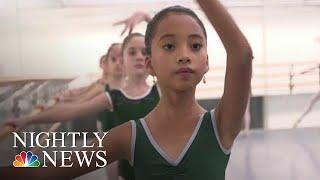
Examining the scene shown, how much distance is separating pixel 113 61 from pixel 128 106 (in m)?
0.11

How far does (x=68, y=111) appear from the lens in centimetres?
80

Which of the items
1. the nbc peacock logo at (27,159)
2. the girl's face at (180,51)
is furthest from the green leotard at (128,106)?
the nbc peacock logo at (27,159)

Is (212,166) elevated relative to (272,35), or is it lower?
lower

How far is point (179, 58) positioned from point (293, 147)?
1.27 feet

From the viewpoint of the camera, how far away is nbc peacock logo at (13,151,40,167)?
2.62 ft

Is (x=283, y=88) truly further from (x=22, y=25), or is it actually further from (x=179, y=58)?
(x=22, y=25)

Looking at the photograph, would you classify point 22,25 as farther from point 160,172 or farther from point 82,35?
point 160,172

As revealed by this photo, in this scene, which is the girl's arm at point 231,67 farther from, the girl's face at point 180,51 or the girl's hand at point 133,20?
the girl's hand at point 133,20

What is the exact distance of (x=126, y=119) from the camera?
0.79m

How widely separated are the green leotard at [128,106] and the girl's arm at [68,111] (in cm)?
3

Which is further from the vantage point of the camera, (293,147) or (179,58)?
(293,147)

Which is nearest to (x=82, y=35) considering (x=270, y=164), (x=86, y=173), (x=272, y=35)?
(x=86, y=173)

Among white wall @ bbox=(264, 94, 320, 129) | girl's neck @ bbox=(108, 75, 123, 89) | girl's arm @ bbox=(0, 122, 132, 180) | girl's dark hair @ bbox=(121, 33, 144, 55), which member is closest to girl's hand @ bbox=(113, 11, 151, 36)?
girl's dark hair @ bbox=(121, 33, 144, 55)

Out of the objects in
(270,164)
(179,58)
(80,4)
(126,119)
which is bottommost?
(270,164)
